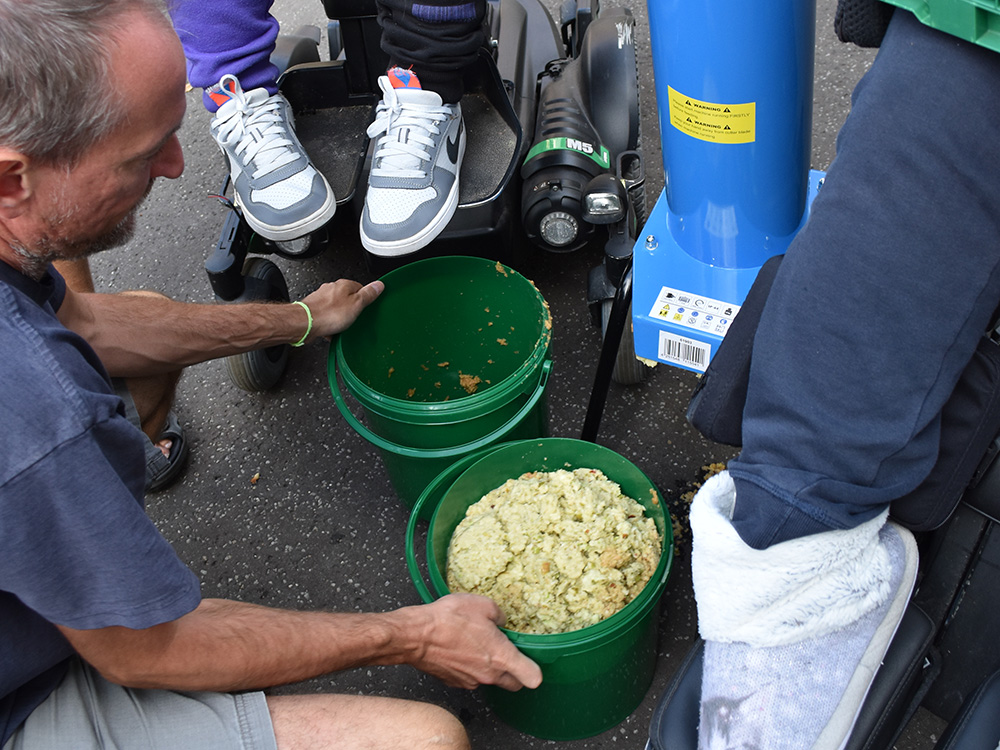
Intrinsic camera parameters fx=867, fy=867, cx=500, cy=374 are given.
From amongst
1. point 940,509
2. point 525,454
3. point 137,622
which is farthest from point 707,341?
point 137,622

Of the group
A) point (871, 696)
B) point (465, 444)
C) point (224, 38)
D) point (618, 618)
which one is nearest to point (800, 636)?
point (871, 696)

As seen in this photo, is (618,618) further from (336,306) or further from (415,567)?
(336,306)

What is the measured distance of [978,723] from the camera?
851 millimetres

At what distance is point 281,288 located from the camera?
1887 mm

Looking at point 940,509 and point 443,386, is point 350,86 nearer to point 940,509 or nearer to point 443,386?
point 443,386

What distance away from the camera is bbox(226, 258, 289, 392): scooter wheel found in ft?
5.80

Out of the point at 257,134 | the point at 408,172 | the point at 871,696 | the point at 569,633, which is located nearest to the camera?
the point at 871,696

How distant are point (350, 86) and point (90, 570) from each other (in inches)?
59.8

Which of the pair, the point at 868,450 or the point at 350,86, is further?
the point at 350,86

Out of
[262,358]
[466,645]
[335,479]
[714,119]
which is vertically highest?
[714,119]

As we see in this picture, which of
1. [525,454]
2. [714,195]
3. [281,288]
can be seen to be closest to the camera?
[714,195]

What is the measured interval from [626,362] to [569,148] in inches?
16.8

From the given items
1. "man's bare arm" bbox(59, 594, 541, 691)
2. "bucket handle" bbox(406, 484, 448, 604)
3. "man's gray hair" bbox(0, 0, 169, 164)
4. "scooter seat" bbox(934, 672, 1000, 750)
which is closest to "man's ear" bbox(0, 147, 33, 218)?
"man's gray hair" bbox(0, 0, 169, 164)

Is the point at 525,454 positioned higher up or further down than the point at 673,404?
higher up
